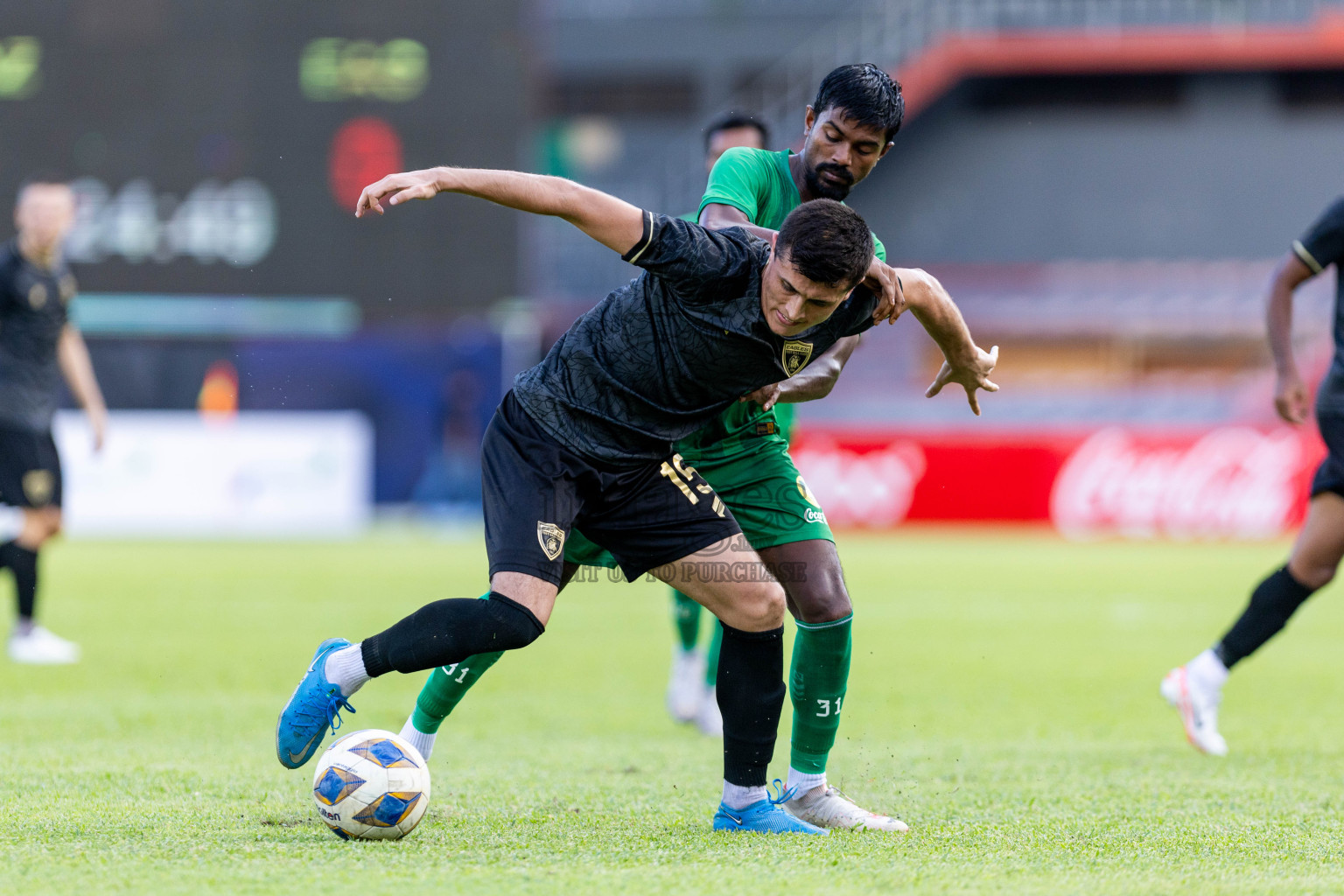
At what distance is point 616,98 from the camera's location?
29.8m

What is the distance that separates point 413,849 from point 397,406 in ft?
56.5

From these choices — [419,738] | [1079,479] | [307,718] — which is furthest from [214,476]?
[307,718]

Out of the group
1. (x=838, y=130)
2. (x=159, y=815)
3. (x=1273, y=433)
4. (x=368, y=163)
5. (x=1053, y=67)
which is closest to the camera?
(x=159, y=815)

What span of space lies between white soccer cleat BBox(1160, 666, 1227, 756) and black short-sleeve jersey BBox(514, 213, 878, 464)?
230 centimetres

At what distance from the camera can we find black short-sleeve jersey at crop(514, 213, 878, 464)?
3.68 meters

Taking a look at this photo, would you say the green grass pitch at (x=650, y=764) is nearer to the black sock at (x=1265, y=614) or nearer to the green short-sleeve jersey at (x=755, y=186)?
the black sock at (x=1265, y=614)

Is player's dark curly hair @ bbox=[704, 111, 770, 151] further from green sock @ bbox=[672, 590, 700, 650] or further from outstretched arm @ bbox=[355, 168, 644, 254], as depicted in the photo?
outstretched arm @ bbox=[355, 168, 644, 254]

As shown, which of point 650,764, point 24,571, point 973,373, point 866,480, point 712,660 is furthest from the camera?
point 866,480

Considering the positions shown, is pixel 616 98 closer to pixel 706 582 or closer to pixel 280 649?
pixel 280 649

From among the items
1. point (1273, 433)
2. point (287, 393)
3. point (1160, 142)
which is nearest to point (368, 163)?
point (287, 393)

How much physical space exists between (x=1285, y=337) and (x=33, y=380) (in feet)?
20.4

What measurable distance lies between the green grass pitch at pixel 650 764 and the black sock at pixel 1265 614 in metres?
0.36

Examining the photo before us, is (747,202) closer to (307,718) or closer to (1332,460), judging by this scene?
(307,718)

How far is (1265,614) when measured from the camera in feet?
17.7
